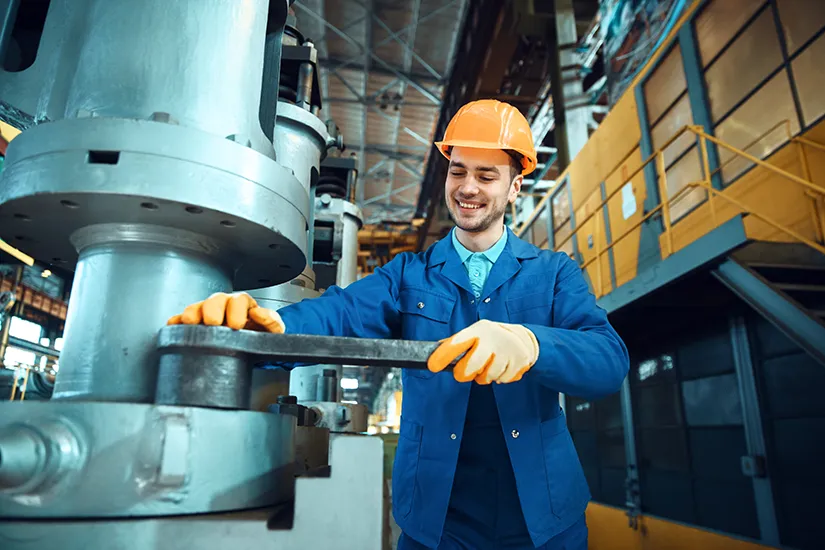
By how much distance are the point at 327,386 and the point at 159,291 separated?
1.58 m

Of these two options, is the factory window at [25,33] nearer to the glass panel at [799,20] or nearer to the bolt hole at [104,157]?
the bolt hole at [104,157]

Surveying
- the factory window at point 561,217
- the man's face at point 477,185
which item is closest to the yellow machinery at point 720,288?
the factory window at point 561,217

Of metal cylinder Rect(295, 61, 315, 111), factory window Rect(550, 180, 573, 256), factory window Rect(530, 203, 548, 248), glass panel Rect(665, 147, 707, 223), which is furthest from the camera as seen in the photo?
factory window Rect(530, 203, 548, 248)

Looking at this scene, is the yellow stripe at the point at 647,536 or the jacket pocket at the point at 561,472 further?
the yellow stripe at the point at 647,536

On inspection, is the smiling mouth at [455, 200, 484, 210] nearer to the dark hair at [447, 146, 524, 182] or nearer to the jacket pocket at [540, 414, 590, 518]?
the dark hair at [447, 146, 524, 182]

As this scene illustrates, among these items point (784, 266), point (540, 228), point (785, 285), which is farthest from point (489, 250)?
point (540, 228)

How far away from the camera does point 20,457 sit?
619 millimetres

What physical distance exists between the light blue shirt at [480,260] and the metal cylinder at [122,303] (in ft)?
2.51

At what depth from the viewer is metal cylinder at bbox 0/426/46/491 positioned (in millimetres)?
610

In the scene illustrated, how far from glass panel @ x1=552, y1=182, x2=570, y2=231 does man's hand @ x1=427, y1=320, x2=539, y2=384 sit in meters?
6.59

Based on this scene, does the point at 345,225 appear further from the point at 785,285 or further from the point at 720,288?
the point at 720,288

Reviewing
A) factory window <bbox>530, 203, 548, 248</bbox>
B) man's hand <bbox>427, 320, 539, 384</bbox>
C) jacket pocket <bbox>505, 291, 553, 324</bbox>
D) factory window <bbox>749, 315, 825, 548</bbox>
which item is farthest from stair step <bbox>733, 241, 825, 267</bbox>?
factory window <bbox>530, 203, 548, 248</bbox>

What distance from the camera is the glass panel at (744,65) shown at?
12.6 ft

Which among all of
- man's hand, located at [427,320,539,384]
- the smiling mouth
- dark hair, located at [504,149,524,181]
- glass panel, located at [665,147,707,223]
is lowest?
man's hand, located at [427,320,539,384]
